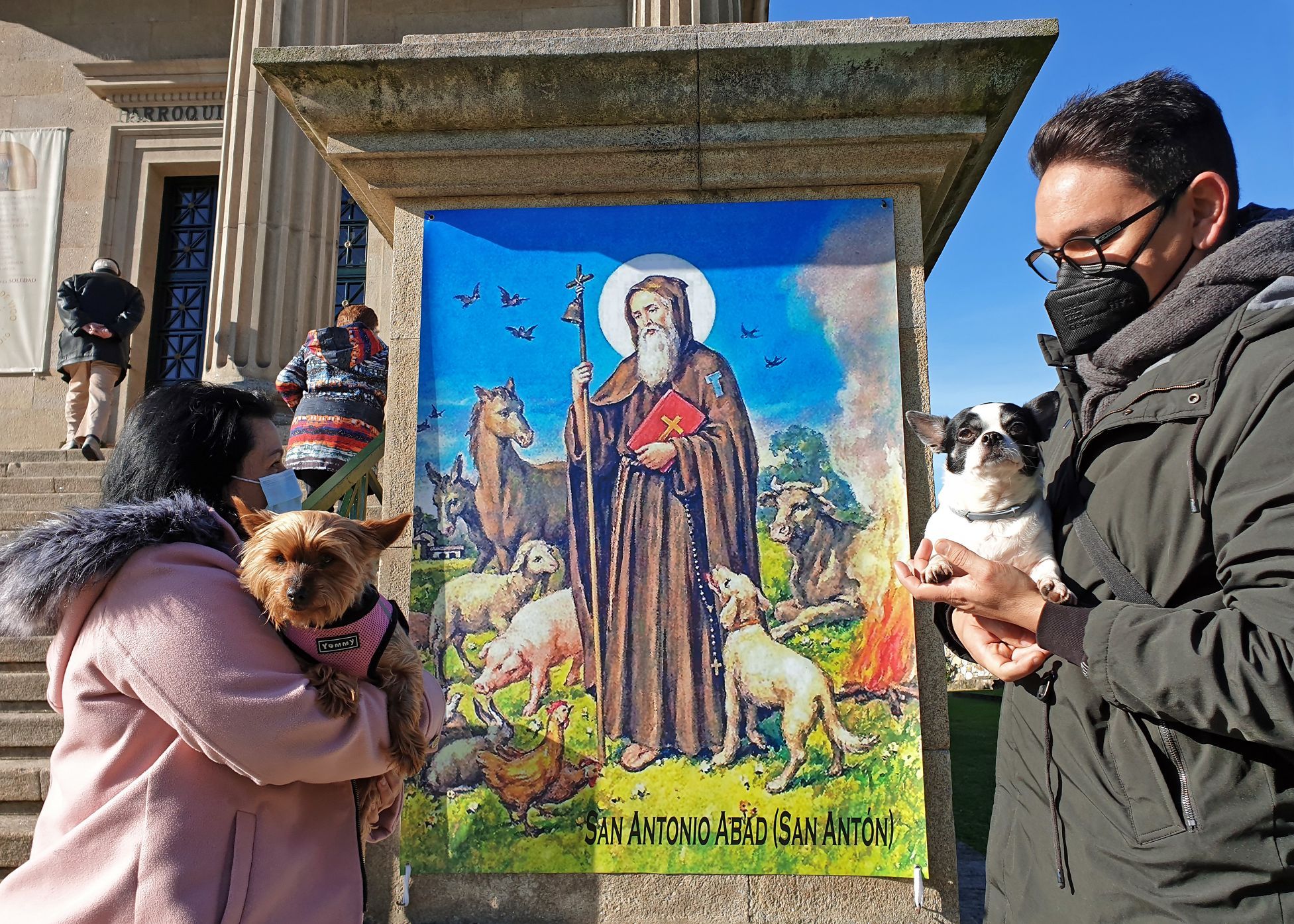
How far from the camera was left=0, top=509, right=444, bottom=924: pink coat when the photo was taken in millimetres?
1713

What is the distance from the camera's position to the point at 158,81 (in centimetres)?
1327

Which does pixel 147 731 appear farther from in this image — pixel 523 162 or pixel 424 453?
pixel 523 162

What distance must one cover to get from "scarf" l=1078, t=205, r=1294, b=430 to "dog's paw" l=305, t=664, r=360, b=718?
1.76 m

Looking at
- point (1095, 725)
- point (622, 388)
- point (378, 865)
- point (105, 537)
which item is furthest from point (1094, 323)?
point (378, 865)

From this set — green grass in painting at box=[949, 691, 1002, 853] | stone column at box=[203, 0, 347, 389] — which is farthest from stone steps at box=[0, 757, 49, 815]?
stone column at box=[203, 0, 347, 389]

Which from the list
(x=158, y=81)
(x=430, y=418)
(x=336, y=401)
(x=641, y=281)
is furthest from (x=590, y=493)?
(x=158, y=81)

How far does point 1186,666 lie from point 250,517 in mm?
1976

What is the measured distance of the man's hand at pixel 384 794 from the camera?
2184mm

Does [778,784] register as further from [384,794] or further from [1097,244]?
[1097,244]

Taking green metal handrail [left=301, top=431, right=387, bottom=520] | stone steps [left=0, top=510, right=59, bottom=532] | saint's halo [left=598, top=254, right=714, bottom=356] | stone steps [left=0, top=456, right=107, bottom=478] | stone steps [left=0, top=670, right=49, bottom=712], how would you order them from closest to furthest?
saint's halo [left=598, top=254, right=714, bottom=356] → green metal handrail [left=301, top=431, right=387, bottom=520] → stone steps [left=0, top=670, right=49, bottom=712] → stone steps [left=0, top=510, right=59, bottom=532] → stone steps [left=0, top=456, right=107, bottom=478]

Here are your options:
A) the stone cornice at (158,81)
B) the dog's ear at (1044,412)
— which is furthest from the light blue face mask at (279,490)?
the stone cornice at (158,81)

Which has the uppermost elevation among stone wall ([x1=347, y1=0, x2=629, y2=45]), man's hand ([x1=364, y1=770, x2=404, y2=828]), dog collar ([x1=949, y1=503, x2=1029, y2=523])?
stone wall ([x1=347, y1=0, x2=629, y2=45])

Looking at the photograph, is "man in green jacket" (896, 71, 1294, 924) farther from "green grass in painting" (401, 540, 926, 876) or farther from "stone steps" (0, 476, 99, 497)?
"stone steps" (0, 476, 99, 497)

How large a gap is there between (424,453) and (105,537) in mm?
1529
